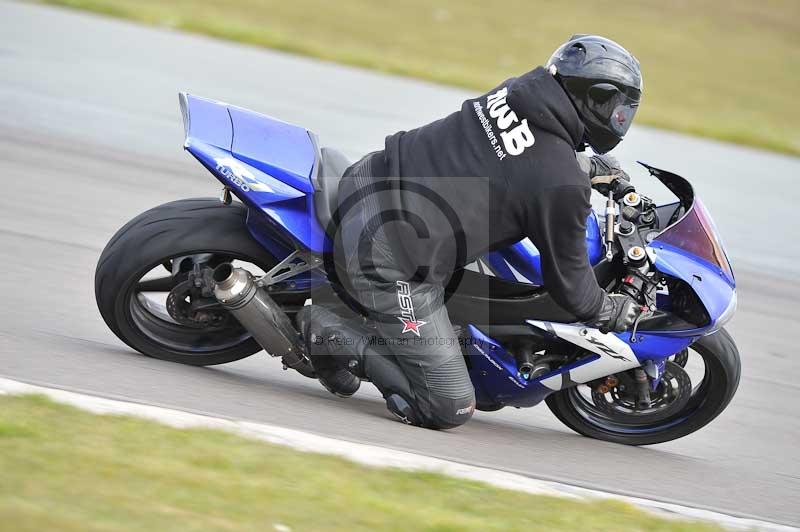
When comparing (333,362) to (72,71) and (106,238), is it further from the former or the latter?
(72,71)

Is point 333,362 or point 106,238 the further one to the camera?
point 106,238

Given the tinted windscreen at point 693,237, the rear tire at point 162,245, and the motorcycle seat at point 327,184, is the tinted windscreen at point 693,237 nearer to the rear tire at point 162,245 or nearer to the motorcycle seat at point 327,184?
the motorcycle seat at point 327,184

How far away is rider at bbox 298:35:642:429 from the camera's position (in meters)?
4.20

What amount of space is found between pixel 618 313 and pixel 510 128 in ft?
3.00

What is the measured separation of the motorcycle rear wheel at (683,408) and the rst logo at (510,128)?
51.6 inches

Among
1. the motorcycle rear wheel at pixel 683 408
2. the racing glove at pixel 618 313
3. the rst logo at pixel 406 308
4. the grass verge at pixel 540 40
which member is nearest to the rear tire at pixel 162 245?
the rst logo at pixel 406 308

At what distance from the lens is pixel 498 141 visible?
14.0ft

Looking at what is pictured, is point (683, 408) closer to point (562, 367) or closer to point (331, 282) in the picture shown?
point (562, 367)

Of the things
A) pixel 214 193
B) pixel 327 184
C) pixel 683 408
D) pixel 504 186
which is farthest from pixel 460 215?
pixel 214 193

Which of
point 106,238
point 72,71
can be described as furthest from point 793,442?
point 72,71

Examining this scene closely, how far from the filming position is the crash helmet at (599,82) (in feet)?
13.8

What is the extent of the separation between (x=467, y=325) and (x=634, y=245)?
2.61 feet

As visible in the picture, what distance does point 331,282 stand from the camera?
4762 mm

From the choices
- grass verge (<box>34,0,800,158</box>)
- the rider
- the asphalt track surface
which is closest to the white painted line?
the asphalt track surface
